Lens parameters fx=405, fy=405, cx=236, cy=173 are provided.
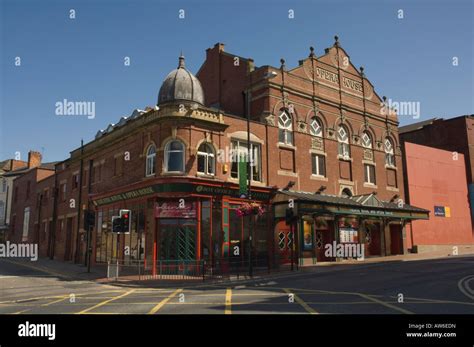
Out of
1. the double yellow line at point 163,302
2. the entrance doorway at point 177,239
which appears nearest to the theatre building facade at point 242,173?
the entrance doorway at point 177,239

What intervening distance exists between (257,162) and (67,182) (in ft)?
65.1

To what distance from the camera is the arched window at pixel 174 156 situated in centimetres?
2391

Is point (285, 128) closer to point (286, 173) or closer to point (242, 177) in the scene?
point (286, 173)

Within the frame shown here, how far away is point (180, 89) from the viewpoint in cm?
2641

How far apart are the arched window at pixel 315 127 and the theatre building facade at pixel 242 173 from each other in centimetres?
9

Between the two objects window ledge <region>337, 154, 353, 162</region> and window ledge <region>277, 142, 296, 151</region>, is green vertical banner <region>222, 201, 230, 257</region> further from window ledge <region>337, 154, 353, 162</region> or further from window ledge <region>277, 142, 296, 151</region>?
window ledge <region>337, 154, 353, 162</region>

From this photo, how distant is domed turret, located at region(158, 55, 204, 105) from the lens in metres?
26.3

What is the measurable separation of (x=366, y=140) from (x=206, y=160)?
18204 millimetres

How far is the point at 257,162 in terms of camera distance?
27.7m

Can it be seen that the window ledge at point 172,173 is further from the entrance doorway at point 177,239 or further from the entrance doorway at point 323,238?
the entrance doorway at point 323,238

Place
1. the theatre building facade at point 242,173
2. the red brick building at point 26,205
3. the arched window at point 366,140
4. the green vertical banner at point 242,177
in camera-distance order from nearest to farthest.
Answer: the theatre building facade at point 242,173, the green vertical banner at point 242,177, the arched window at point 366,140, the red brick building at point 26,205

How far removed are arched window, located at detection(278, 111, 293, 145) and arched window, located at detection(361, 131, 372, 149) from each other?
30.3ft
